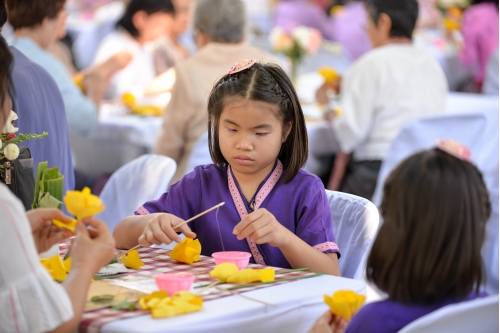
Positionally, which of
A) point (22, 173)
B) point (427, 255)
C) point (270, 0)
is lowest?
point (427, 255)

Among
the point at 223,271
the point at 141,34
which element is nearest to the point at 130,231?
the point at 223,271

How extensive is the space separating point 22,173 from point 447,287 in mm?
1037

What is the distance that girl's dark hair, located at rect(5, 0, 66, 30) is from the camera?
119 inches

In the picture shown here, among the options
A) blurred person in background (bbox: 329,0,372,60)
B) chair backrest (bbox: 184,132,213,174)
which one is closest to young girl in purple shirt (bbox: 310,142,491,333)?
chair backrest (bbox: 184,132,213,174)

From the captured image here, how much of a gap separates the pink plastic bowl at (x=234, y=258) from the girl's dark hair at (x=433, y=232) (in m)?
0.39

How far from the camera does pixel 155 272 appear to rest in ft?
5.67

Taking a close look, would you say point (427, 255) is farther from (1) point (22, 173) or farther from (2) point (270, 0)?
(2) point (270, 0)

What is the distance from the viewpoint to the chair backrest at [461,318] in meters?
1.33

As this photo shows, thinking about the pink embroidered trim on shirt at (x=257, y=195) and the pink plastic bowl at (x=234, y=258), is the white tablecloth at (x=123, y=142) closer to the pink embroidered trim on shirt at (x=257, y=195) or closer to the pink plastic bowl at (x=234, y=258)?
the pink embroidered trim on shirt at (x=257, y=195)

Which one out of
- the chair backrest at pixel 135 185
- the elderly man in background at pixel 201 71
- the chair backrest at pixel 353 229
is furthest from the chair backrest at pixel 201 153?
the chair backrest at pixel 353 229

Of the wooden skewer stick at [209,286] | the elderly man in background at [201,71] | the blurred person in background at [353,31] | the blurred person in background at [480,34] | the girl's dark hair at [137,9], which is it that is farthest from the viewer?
the blurred person in background at [353,31]

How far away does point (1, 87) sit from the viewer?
144 cm

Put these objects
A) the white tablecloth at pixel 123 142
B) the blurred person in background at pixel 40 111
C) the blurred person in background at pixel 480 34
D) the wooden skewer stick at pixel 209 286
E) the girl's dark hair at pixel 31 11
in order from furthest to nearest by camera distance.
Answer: the blurred person in background at pixel 480 34, the white tablecloth at pixel 123 142, the girl's dark hair at pixel 31 11, the blurred person in background at pixel 40 111, the wooden skewer stick at pixel 209 286

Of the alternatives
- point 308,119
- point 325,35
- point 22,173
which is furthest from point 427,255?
point 325,35
